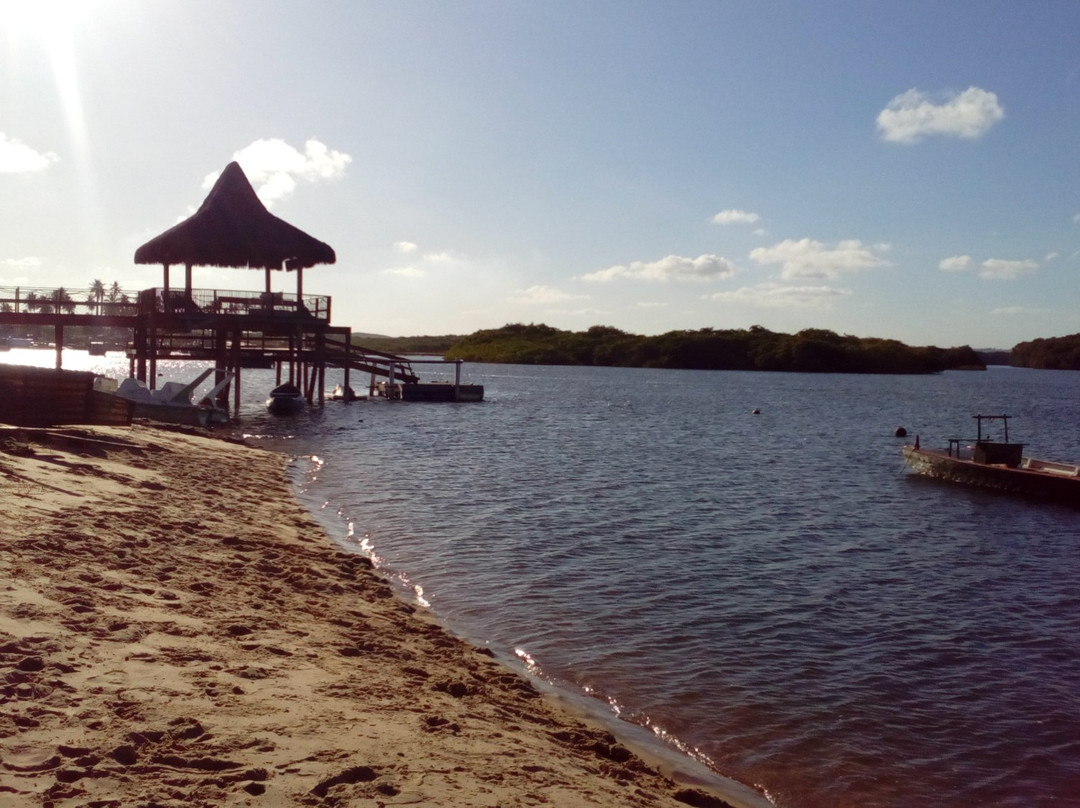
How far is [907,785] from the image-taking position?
7617 mm

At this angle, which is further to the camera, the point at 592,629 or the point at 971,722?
the point at 592,629

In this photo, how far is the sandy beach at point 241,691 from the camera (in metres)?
5.13

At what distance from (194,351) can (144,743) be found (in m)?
40.6

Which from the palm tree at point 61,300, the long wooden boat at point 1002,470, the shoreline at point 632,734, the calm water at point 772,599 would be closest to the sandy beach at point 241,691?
the shoreline at point 632,734

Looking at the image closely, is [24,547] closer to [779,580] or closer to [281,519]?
[281,519]

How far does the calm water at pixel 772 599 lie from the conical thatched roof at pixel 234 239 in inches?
477

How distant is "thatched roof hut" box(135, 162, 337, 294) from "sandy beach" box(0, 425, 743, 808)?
28.8 m

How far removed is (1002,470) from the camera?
25906 millimetres

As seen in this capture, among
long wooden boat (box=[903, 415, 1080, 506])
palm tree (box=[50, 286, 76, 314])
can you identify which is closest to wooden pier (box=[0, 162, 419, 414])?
palm tree (box=[50, 286, 76, 314])

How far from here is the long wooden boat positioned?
957 inches

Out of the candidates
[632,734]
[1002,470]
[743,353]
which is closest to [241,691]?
[632,734]

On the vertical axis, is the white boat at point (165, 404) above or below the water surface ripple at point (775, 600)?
above

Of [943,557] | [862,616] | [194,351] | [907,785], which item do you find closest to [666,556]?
[862,616]

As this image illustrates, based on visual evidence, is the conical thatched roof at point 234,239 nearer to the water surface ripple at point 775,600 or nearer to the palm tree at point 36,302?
the palm tree at point 36,302
